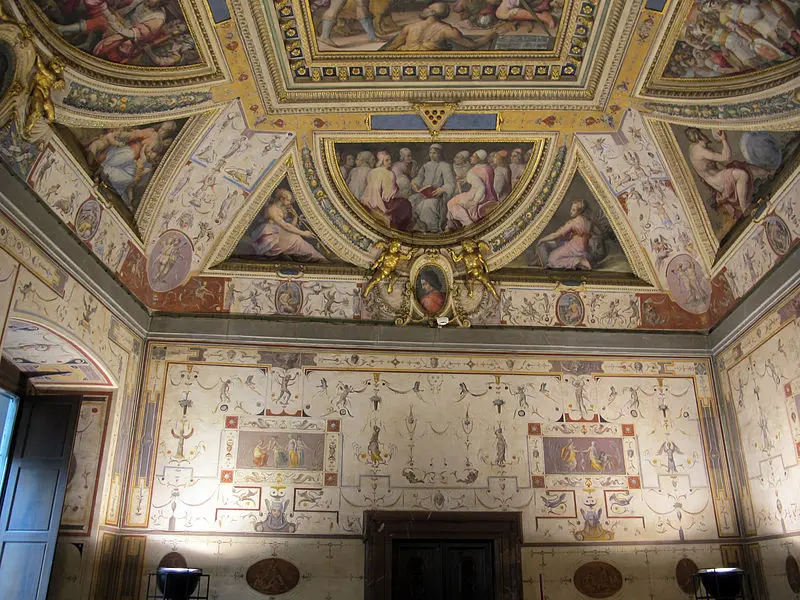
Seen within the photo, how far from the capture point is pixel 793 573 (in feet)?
32.0

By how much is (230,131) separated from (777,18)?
7.49m

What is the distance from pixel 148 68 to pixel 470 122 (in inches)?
185

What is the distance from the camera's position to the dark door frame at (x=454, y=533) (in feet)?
34.9

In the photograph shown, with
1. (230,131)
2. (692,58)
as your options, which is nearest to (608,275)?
(692,58)

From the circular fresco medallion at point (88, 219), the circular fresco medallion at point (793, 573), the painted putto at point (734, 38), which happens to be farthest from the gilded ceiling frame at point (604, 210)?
the circular fresco medallion at point (88, 219)

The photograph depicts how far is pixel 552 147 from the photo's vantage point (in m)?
11.6

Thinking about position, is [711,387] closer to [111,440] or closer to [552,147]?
[552,147]

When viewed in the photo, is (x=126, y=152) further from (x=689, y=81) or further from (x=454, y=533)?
(x=689, y=81)

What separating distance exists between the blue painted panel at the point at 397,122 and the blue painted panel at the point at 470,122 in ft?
1.40

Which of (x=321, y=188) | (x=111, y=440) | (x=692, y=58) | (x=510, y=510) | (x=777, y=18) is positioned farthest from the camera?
(x=321, y=188)

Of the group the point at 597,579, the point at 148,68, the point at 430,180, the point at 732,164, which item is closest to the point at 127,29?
the point at 148,68

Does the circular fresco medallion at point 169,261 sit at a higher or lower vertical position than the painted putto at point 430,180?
lower

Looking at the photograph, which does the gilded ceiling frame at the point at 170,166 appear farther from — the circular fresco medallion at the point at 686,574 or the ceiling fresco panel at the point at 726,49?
the circular fresco medallion at the point at 686,574

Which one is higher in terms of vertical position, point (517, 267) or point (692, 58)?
point (692, 58)
